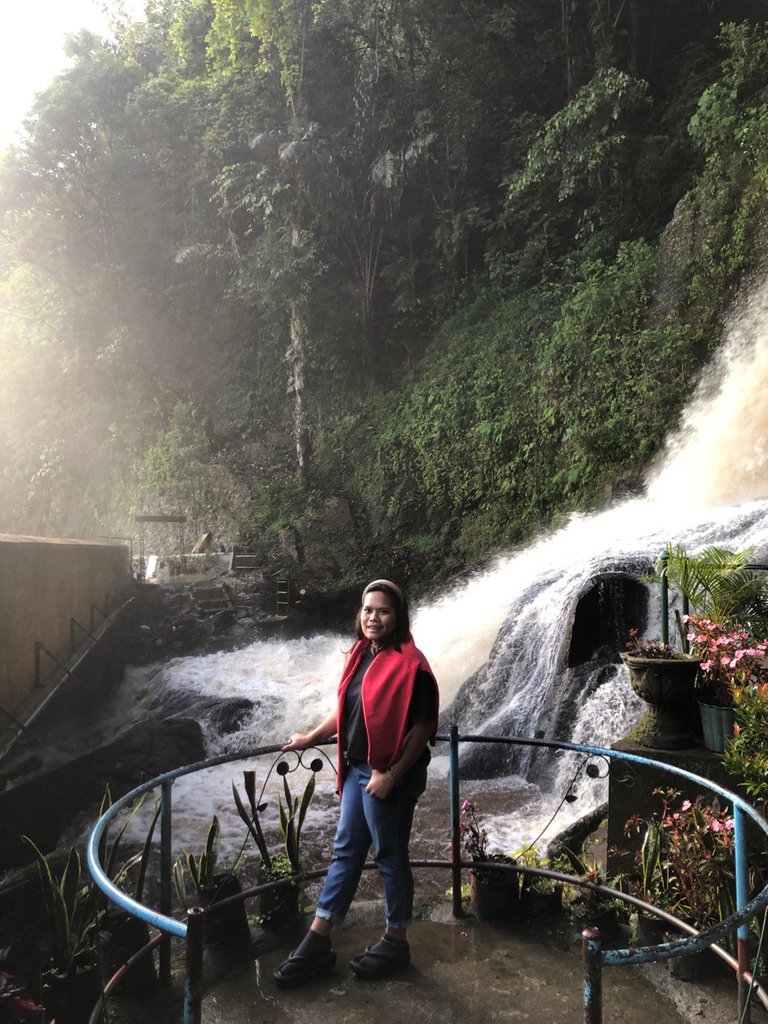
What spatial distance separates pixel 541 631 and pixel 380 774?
494 cm

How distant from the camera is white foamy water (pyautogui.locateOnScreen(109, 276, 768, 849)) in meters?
6.00

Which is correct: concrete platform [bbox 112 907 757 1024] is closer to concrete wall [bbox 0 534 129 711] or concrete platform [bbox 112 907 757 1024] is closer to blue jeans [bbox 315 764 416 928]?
blue jeans [bbox 315 764 416 928]

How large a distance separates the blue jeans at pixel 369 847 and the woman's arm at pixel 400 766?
0.07 metres

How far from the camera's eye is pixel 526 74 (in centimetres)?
1572

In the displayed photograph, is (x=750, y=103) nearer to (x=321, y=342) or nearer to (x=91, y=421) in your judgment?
(x=321, y=342)

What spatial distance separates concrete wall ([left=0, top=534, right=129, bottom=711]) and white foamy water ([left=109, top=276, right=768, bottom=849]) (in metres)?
1.73

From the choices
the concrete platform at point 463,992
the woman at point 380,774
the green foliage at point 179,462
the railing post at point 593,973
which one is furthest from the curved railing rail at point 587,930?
the green foliage at point 179,462

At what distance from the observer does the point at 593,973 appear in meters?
1.39

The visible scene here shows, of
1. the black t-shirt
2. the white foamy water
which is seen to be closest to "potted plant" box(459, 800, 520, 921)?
the black t-shirt

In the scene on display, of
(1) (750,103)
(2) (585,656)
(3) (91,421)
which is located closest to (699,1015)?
(2) (585,656)

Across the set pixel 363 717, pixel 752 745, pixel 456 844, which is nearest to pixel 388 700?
pixel 363 717

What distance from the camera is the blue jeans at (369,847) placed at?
2.56 meters

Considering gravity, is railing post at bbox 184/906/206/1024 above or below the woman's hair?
below

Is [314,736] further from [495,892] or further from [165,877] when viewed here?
[495,892]
